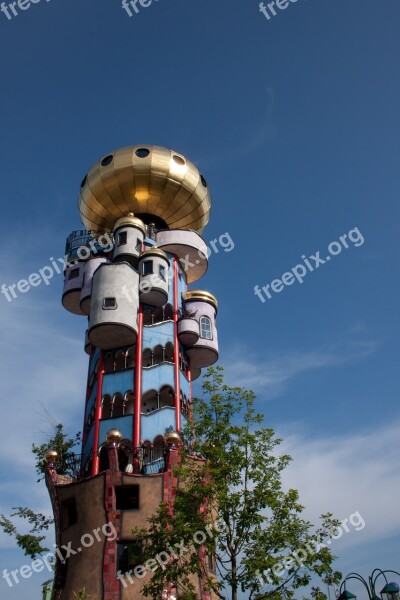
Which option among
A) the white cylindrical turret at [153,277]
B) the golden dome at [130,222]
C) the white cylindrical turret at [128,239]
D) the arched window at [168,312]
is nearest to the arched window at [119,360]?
the white cylindrical turret at [153,277]

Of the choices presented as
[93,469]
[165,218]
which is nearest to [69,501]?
[93,469]

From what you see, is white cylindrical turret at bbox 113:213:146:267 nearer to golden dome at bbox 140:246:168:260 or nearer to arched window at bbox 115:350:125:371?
golden dome at bbox 140:246:168:260

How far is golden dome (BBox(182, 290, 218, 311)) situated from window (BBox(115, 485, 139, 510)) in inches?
373

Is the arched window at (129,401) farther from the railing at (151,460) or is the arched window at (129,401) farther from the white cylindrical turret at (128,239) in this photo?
the white cylindrical turret at (128,239)

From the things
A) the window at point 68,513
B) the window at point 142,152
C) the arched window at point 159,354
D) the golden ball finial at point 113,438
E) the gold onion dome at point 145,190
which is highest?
the window at point 142,152

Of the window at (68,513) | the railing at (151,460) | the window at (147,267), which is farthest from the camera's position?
the window at (147,267)

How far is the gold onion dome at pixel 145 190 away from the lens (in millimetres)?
24859

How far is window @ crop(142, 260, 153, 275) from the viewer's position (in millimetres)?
Answer: 22441

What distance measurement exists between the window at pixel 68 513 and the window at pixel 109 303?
665 centimetres

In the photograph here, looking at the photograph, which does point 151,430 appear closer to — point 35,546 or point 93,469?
point 93,469

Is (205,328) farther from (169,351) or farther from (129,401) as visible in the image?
(129,401)

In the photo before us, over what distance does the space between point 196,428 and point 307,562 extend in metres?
3.83

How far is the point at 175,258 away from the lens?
987 inches

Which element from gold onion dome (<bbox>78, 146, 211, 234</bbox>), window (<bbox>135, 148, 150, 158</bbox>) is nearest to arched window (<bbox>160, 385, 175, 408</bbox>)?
gold onion dome (<bbox>78, 146, 211, 234</bbox>)
